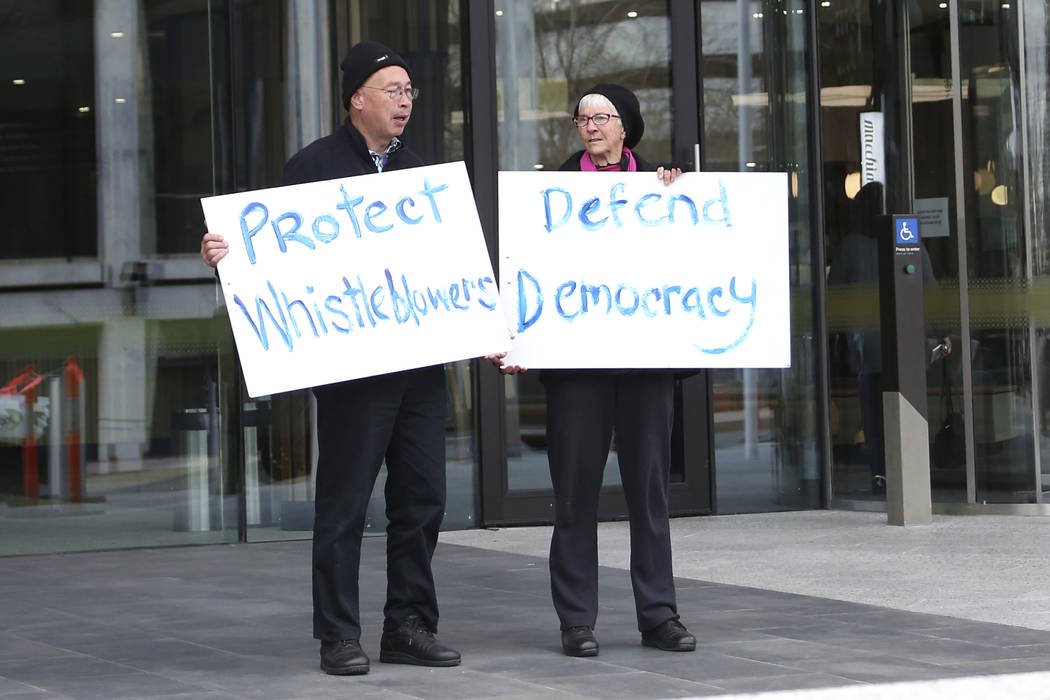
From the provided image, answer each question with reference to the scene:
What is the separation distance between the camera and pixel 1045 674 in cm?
496

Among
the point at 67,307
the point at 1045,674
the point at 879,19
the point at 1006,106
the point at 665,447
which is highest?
the point at 879,19

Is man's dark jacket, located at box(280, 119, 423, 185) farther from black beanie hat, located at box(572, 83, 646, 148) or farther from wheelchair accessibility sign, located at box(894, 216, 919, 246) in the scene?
wheelchair accessibility sign, located at box(894, 216, 919, 246)

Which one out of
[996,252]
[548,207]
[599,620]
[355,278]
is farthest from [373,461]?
[996,252]

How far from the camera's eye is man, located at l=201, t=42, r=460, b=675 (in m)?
5.23

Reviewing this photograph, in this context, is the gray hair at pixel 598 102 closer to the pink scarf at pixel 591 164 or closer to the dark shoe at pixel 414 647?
the pink scarf at pixel 591 164

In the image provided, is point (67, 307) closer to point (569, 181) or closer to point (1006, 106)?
point (569, 181)

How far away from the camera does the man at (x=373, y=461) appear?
17.2 feet

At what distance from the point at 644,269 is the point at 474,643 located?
58.5 inches

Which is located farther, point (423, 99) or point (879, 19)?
point (879, 19)

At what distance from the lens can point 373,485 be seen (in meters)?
5.35

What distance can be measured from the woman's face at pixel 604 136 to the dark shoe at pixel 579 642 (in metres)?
1.68

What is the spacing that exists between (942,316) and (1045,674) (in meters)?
5.37

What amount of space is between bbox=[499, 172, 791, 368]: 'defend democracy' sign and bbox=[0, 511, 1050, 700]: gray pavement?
3.45 ft

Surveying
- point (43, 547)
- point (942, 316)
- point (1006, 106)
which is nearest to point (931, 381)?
point (942, 316)
